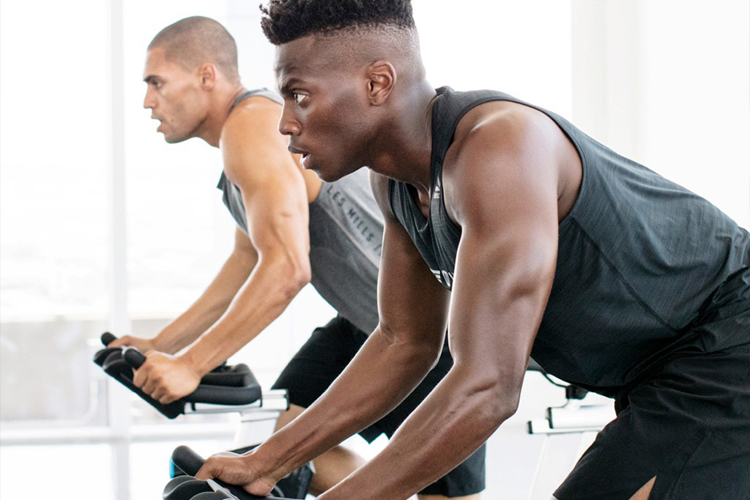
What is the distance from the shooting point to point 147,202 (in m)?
4.55

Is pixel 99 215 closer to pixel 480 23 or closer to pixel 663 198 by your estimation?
pixel 480 23

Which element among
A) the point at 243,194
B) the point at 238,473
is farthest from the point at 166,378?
the point at 238,473

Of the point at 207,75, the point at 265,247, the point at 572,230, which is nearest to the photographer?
the point at 572,230

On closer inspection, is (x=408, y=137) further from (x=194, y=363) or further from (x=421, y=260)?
(x=194, y=363)

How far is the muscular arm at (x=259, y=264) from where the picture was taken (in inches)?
78.1

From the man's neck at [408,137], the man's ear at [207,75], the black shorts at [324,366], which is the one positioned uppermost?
the man's ear at [207,75]

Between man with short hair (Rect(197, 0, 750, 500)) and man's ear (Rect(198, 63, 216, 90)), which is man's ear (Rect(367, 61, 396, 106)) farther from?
man's ear (Rect(198, 63, 216, 90))

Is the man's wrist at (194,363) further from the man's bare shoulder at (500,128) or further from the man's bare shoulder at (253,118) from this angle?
the man's bare shoulder at (500,128)

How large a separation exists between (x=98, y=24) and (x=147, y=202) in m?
0.90

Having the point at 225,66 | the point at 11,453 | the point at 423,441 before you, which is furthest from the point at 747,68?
the point at 11,453

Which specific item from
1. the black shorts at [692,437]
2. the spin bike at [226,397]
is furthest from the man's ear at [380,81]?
the spin bike at [226,397]

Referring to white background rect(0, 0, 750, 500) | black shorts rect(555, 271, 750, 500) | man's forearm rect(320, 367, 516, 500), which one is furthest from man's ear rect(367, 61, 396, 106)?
white background rect(0, 0, 750, 500)

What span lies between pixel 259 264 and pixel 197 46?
0.69 m

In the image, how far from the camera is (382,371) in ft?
4.52
